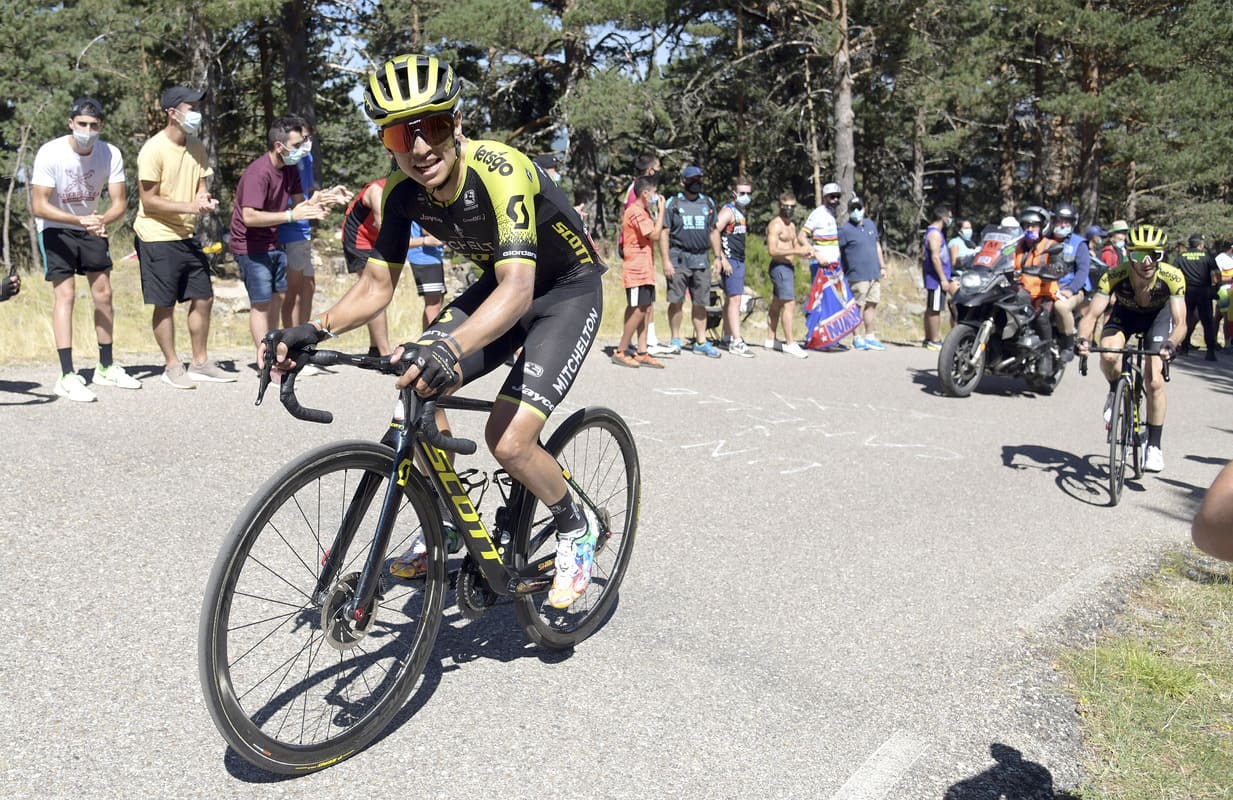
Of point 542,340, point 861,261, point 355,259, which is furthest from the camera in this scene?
point 861,261

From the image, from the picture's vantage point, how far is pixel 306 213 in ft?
25.4

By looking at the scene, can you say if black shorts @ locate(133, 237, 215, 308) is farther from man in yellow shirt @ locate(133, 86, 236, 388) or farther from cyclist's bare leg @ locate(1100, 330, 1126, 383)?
cyclist's bare leg @ locate(1100, 330, 1126, 383)

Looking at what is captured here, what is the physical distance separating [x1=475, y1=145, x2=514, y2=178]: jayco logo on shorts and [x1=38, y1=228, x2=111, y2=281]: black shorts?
4.86 metres

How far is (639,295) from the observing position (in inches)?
440

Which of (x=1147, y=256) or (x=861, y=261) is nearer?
(x=1147, y=256)

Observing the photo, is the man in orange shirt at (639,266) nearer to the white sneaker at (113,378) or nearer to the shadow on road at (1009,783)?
the white sneaker at (113,378)

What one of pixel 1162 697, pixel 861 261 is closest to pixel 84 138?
pixel 1162 697

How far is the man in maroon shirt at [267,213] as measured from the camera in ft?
27.0

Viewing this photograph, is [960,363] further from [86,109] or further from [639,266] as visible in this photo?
[86,109]

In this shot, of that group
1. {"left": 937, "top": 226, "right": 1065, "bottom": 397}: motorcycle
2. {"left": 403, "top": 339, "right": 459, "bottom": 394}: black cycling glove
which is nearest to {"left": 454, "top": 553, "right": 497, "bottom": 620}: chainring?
{"left": 403, "top": 339, "right": 459, "bottom": 394}: black cycling glove

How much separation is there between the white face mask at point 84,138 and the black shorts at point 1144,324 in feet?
25.4

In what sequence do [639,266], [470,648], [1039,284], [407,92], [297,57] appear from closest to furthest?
[407,92] → [470,648] → [639,266] → [1039,284] → [297,57]

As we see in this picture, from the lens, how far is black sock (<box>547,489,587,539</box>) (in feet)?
12.8

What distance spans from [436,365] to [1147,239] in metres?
6.78
